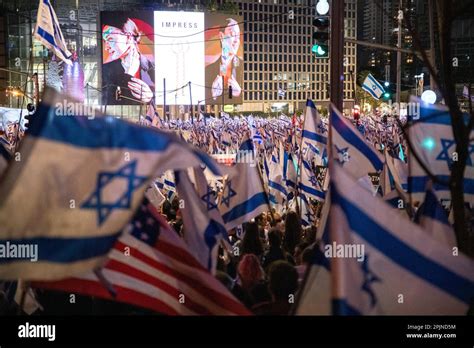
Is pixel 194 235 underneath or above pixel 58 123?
underneath

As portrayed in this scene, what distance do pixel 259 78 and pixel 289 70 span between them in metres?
7.64

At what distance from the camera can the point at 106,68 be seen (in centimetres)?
6188

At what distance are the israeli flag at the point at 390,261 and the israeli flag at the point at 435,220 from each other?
61 centimetres

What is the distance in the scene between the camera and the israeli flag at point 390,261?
3836mm

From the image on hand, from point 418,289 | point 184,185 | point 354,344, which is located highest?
point 184,185

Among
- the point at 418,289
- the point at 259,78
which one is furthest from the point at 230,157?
the point at 259,78

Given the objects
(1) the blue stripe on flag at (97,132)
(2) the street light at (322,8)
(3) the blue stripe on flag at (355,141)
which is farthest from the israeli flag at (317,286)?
(2) the street light at (322,8)

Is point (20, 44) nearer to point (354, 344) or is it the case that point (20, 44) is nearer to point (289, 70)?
point (354, 344)

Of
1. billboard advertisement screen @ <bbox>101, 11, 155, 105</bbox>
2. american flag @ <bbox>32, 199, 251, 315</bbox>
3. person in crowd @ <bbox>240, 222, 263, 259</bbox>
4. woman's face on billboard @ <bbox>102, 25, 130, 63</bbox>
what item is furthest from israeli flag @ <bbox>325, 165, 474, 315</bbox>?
woman's face on billboard @ <bbox>102, 25, 130, 63</bbox>

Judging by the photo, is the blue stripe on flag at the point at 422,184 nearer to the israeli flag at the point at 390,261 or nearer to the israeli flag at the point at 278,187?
the israeli flag at the point at 390,261

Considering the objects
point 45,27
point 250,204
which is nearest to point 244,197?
point 250,204

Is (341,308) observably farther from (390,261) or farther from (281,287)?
(281,287)

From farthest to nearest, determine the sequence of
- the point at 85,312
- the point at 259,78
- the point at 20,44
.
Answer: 1. the point at 259,78
2. the point at 20,44
3. the point at 85,312

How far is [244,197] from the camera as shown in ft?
25.2
